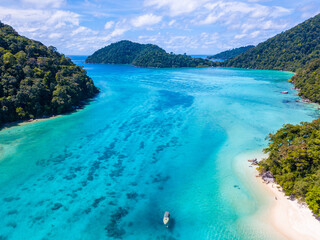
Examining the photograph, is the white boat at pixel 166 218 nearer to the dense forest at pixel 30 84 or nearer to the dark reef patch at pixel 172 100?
the dense forest at pixel 30 84

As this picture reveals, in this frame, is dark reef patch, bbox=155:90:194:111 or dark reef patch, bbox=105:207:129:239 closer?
dark reef patch, bbox=105:207:129:239

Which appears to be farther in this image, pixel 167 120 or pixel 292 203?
pixel 167 120

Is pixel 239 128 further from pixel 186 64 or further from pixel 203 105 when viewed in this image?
pixel 186 64

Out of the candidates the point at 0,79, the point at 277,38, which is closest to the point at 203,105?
the point at 0,79

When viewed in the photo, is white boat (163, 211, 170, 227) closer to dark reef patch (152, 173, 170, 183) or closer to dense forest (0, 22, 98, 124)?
dark reef patch (152, 173, 170, 183)

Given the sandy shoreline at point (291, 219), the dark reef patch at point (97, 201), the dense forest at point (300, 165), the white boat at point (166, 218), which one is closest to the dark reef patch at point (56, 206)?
the dark reef patch at point (97, 201)

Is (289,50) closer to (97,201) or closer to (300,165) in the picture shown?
(300,165)

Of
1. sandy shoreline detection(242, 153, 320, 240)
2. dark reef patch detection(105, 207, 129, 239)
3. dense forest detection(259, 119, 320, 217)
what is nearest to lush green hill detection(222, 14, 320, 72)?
dense forest detection(259, 119, 320, 217)
